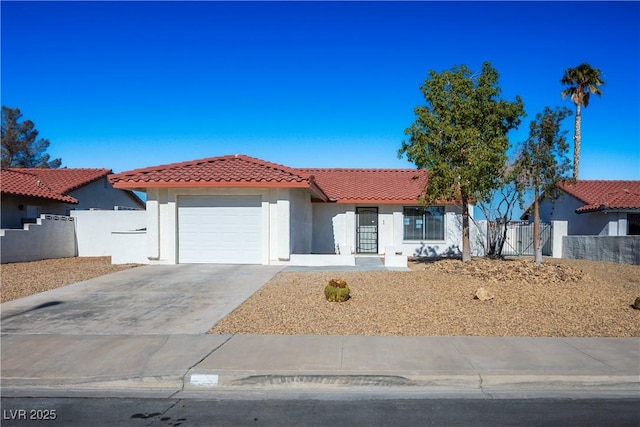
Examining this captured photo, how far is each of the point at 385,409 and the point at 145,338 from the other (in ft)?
13.6

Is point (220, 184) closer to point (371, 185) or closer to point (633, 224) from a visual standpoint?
point (371, 185)

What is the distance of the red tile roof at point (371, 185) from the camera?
856 inches

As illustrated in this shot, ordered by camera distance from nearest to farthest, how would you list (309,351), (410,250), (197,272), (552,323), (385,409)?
(385,409), (309,351), (552,323), (197,272), (410,250)

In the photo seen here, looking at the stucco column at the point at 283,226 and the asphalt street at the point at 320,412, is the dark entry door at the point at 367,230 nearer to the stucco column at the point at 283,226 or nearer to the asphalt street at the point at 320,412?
the stucco column at the point at 283,226

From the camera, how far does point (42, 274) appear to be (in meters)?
15.0

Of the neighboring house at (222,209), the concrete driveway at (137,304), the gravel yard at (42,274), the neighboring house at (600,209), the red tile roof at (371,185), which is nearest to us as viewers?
the concrete driveway at (137,304)

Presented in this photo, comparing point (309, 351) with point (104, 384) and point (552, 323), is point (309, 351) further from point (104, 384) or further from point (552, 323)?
point (552, 323)

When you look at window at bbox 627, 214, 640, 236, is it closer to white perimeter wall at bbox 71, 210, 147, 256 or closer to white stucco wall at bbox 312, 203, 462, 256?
white stucco wall at bbox 312, 203, 462, 256

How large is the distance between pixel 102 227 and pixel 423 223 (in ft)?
46.3

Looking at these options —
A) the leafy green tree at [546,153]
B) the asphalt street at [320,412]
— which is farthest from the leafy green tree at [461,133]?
the asphalt street at [320,412]

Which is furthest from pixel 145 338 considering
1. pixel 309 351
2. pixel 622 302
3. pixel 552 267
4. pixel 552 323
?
pixel 552 267

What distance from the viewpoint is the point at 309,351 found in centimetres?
693

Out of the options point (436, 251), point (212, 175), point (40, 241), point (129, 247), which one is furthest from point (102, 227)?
point (436, 251)

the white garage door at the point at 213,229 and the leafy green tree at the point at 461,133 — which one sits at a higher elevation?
the leafy green tree at the point at 461,133
